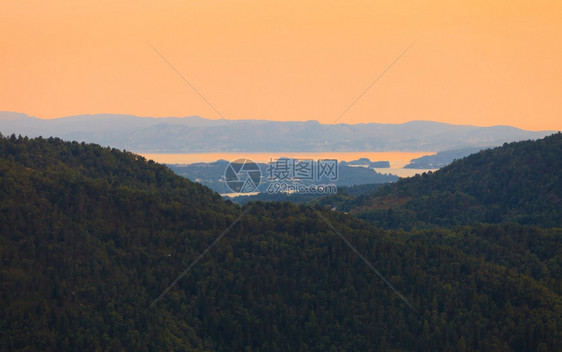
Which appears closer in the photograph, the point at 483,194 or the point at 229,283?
the point at 229,283

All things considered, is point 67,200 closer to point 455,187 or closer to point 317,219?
point 317,219

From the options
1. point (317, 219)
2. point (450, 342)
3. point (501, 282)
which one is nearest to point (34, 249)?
point (317, 219)

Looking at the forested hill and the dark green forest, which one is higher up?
the forested hill

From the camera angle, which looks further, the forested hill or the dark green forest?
the forested hill

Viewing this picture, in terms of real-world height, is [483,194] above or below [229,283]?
above
